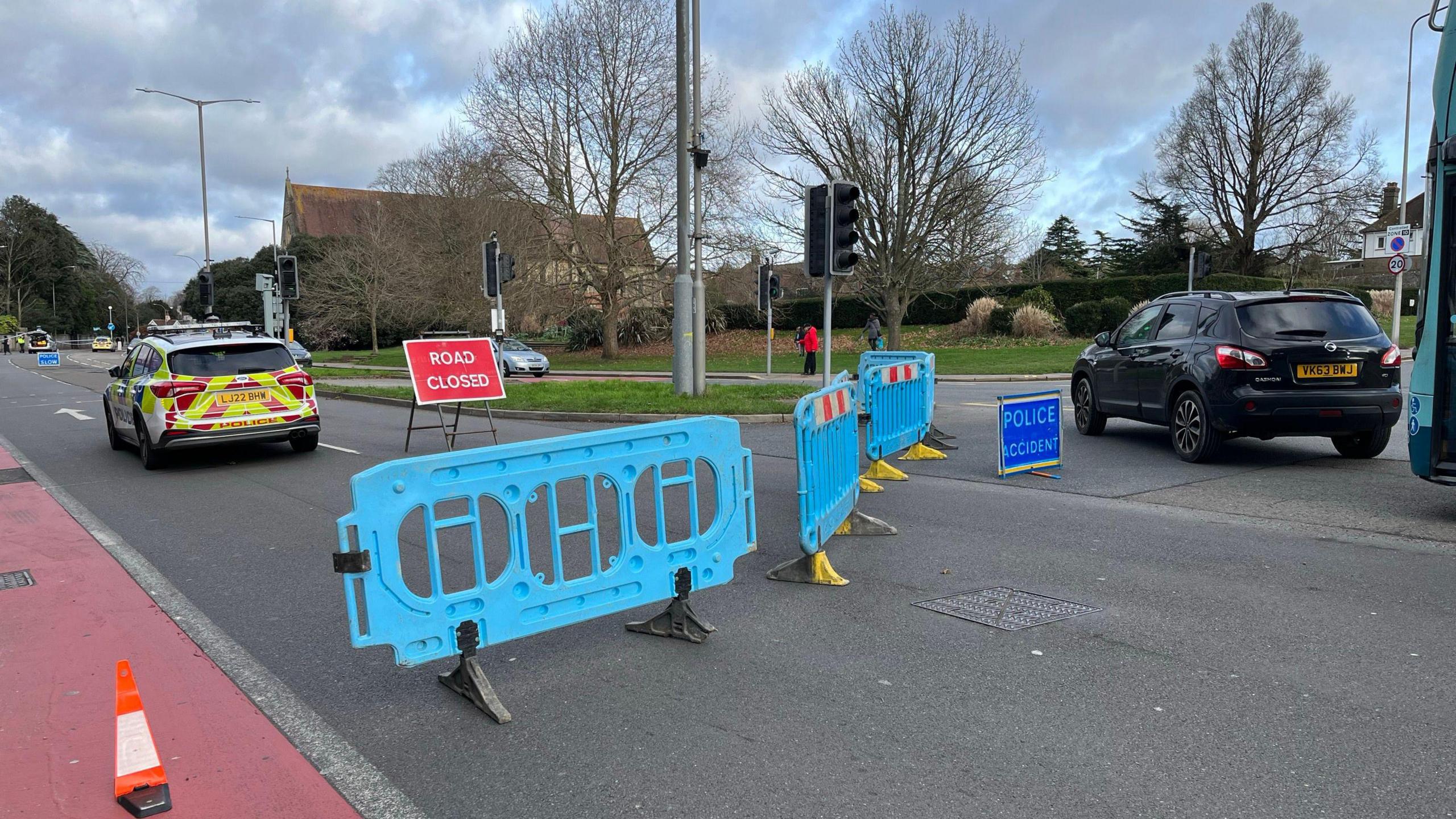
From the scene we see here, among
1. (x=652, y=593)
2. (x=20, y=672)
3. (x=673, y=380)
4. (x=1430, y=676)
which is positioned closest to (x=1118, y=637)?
(x=1430, y=676)

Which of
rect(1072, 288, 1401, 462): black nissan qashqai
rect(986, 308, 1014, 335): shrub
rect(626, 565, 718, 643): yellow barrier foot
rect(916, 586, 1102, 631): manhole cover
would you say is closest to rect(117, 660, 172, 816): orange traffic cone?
rect(626, 565, 718, 643): yellow barrier foot

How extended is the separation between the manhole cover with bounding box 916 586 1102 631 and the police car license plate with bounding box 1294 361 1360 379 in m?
5.37

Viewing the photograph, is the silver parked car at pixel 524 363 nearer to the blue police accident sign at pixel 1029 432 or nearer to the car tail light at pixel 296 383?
the car tail light at pixel 296 383

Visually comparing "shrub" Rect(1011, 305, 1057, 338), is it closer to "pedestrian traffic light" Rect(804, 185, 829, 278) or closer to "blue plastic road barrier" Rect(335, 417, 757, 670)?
"pedestrian traffic light" Rect(804, 185, 829, 278)

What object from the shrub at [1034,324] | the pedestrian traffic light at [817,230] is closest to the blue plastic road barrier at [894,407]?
the pedestrian traffic light at [817,230]

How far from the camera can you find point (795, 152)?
32781 mm

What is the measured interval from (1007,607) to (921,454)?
19.3 ft

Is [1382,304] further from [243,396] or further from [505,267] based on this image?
[243,396]

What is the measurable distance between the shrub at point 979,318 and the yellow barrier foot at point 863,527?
109 feet

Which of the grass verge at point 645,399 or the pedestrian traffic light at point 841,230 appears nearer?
the pedestrian traffic light at point 841,230

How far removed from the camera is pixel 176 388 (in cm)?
1091

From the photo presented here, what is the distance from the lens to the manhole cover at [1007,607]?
506cm

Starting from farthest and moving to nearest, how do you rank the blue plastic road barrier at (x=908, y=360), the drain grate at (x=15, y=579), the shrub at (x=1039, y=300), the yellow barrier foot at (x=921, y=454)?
1. the shrub at (x=1039, y=300)
2. the yellow barrier foot at (x=921, y=454)
3. the blue plastic road barrier at (x=908, y=360)
4. the drain grate at (x=15, y=579)

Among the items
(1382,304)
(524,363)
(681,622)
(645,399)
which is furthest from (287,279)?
(1382,304)
